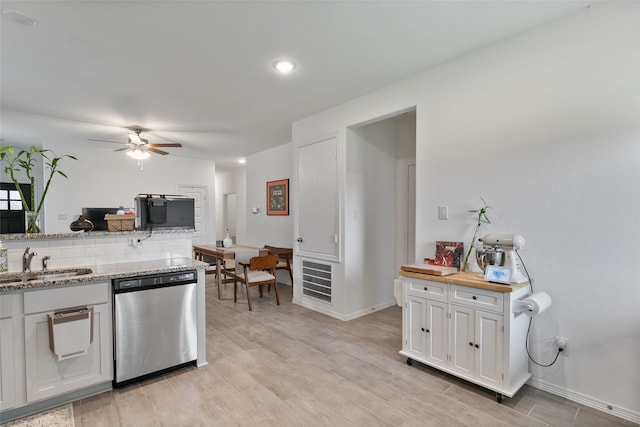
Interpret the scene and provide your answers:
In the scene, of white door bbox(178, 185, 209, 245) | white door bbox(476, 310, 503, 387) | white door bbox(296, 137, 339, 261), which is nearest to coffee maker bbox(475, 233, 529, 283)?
white door bbox(476, 310, 503, 387)

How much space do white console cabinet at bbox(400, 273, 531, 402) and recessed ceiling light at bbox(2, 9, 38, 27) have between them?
338 centimetres

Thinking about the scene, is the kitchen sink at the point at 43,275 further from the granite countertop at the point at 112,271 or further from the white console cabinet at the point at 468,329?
the white console cabinet at the point at 468,329

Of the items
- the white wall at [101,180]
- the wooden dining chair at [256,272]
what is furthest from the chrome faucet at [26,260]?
the white wall at [101,180]

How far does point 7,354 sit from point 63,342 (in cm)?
29

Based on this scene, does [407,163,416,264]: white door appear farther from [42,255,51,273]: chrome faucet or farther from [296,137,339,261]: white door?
[42,255,51,273]: chrome faucet

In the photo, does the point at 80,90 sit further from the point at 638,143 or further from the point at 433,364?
the point at 638,143

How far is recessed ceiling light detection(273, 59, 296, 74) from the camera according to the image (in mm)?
2715

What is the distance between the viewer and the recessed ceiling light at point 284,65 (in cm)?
271

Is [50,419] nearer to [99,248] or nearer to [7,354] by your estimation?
[7,354]

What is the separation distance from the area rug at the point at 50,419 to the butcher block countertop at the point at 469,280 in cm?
259

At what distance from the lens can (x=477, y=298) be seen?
220cm

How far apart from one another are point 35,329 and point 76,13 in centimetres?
213

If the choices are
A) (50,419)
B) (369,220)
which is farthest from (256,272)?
(50,419)

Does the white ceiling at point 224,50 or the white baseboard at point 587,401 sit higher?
the white ceiling at point 224,50
